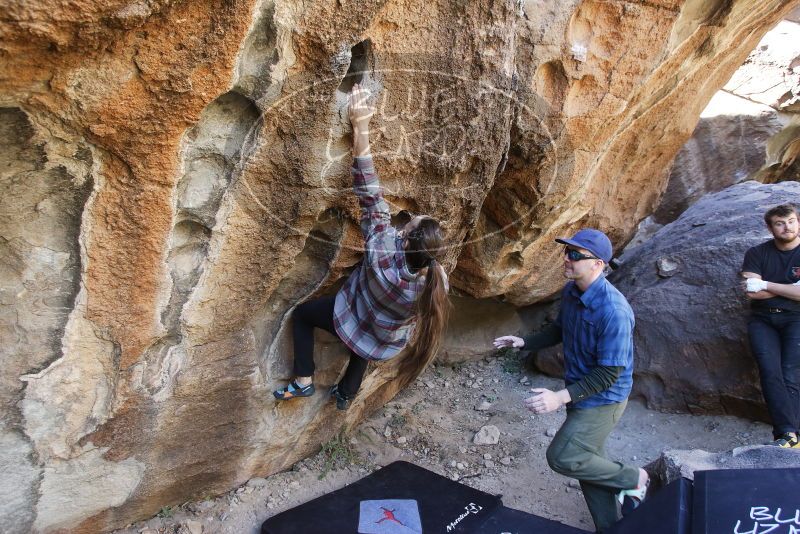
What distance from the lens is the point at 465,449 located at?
11.8ft

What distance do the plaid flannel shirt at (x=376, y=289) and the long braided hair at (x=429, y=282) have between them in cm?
3

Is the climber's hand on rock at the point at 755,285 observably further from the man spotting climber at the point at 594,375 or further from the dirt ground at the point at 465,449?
the man spotting climber at the point at 594,375

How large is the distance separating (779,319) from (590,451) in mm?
1506

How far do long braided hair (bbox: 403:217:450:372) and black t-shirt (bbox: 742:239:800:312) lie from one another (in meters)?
1.90

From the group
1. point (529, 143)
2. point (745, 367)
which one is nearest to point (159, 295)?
point (529, 143)

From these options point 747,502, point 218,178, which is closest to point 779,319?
point 747,502

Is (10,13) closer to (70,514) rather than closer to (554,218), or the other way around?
(70,514)

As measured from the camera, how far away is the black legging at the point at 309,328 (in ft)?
8.75

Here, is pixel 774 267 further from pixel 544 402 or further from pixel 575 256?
pixel 544 402

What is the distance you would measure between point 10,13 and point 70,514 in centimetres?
184

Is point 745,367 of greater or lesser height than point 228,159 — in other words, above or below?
below

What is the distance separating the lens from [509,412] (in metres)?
4.01

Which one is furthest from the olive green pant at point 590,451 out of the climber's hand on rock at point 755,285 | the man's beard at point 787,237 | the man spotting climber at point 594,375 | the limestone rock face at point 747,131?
the limestone rock face at point 747,131
